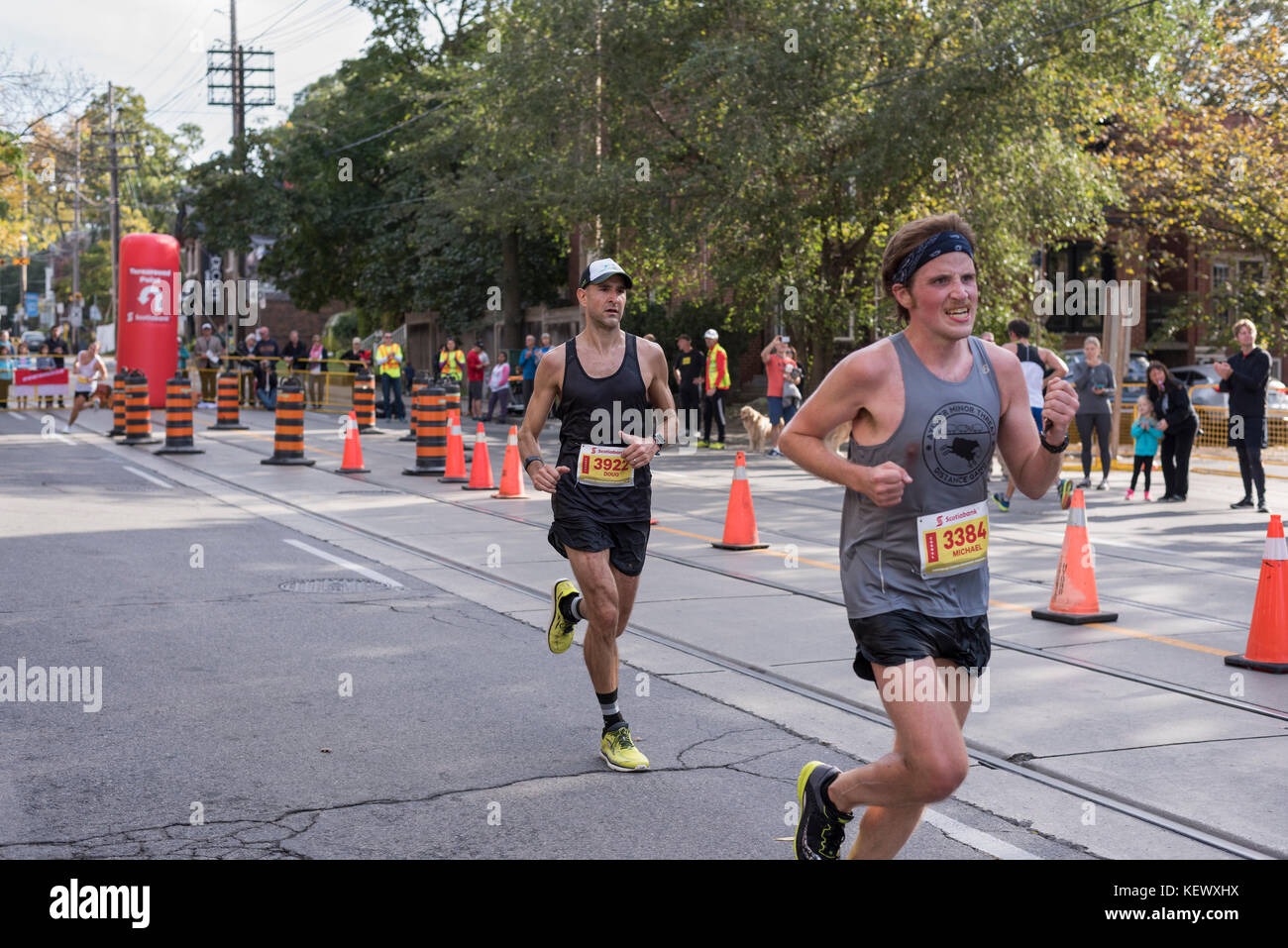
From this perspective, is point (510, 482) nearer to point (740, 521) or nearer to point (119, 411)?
point (740, 521)

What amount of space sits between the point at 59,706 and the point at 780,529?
305 inches

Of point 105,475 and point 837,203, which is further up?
point 837,203

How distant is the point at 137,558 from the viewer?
11070mm

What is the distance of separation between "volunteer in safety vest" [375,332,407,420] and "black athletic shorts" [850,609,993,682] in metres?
26.9

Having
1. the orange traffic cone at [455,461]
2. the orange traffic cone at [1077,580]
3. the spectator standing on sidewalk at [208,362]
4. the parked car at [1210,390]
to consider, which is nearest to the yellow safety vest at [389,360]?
the spectator standing on sidewalk at [208,362]

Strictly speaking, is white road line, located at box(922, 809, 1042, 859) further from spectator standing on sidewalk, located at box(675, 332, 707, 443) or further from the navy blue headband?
spectator standing on sidewalk, located at box(675, 332, 707, 443)

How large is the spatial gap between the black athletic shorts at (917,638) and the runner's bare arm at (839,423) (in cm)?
34

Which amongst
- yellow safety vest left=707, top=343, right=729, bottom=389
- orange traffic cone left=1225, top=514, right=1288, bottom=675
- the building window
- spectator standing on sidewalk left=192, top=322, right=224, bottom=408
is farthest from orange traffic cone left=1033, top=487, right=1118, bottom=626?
spectator standing on sidewalk left=192, top=322, right=224, bottom=408

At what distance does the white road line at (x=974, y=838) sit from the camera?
15.2 ft

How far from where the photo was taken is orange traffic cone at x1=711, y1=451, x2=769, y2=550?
38.2ft

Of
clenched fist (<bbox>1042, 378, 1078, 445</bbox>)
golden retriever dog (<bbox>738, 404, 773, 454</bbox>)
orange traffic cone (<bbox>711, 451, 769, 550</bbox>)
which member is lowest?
orange traffic cone (<bbox>711, 451, 769, 550</bbox>)

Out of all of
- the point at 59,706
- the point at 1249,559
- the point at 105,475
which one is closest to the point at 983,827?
the point at 59,706
